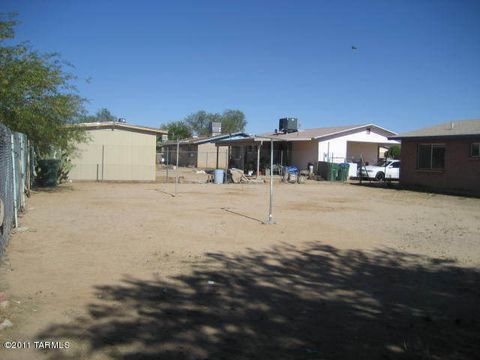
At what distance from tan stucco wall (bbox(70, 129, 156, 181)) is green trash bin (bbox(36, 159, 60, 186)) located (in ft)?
13.2

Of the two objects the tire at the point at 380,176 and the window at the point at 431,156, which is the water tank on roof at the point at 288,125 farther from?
the window at the point at 431,156

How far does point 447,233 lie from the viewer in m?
10.5

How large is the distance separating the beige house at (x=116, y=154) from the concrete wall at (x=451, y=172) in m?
15.0

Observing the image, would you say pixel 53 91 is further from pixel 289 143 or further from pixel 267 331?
pixel 289 143

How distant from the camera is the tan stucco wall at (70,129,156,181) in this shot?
81.7ft

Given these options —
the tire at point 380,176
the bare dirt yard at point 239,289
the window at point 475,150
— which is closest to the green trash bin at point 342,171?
the tire at point 380,176

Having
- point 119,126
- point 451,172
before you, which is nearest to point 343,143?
point 451,172

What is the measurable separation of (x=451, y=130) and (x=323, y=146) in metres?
12.3

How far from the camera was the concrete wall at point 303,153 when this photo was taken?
34969 mm

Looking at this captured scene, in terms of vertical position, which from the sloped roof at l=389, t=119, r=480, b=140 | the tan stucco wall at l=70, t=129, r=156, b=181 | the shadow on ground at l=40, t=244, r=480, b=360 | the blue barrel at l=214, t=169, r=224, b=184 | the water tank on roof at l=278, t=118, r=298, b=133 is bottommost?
the shadow on ground at l=40, t=244, r=480, b=360

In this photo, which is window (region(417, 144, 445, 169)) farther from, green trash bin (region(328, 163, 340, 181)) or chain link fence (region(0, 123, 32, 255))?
chain link fence (region(0, 123, 32, 255))

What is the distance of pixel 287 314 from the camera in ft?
16.0

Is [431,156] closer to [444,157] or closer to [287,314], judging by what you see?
[444,157]

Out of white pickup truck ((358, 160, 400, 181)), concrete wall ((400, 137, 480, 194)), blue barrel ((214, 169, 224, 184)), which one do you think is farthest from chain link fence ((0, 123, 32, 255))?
white pickup truck ((358, 160, 400, 181))
